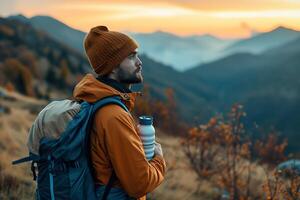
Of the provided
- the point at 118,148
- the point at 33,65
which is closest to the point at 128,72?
the point at 118,148

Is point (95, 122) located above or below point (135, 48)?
below

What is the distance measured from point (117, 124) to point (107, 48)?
45 cm

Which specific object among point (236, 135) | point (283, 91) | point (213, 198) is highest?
point (236, 135)

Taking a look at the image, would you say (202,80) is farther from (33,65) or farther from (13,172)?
(13,172)

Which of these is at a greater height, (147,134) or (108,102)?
(108,102)

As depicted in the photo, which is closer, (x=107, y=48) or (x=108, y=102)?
(x=108, y=102)

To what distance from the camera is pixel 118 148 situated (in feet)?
7.66

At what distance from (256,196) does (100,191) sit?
18.0 ft

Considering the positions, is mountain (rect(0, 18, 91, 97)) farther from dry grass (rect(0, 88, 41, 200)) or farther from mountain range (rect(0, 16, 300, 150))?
dry grass (rect(0, 88, 41, 200))

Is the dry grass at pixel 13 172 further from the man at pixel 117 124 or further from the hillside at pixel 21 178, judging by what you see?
the man at pixel 117 124

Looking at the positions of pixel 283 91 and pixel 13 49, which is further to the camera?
pixel 283 91

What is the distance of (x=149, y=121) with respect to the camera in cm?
259

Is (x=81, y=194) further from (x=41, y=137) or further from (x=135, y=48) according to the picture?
(x=135, y=48)

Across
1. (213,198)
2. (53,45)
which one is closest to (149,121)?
(213,198)
